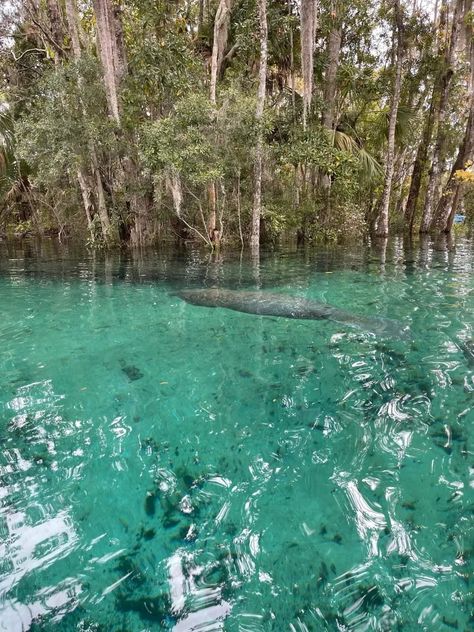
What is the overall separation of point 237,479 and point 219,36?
48.1ft

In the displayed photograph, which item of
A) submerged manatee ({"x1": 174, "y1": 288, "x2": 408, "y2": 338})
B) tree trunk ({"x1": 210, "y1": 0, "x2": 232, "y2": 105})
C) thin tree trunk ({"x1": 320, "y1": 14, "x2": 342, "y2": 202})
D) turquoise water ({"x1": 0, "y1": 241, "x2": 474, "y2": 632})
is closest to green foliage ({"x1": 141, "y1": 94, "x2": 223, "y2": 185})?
tree trunk ({"x1": 210, "y1": 0, "x2": 232, "y2": 105})

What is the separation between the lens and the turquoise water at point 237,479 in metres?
1.56

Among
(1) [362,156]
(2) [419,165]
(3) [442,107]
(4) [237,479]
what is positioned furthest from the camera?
(2) [419,165]

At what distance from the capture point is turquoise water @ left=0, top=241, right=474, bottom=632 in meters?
1.56

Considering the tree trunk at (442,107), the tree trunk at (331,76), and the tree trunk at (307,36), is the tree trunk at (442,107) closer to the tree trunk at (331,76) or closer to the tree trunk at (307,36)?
the tree trunk at (331,76)

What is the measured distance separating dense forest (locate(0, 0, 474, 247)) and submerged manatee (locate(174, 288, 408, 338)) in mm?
4741

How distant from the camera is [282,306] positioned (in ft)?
19.5

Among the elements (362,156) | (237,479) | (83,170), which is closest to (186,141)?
(83,170)

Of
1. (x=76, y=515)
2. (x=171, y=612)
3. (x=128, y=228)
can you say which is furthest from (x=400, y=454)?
(x=128, y=228)

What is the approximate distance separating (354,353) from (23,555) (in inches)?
130

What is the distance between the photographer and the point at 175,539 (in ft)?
6.13

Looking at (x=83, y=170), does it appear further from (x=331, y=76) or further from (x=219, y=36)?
(x=331, y=76)

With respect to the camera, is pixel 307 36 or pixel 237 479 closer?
pixel 237 479

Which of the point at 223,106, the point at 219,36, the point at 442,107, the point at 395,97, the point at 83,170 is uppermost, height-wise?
the point at 219,36
